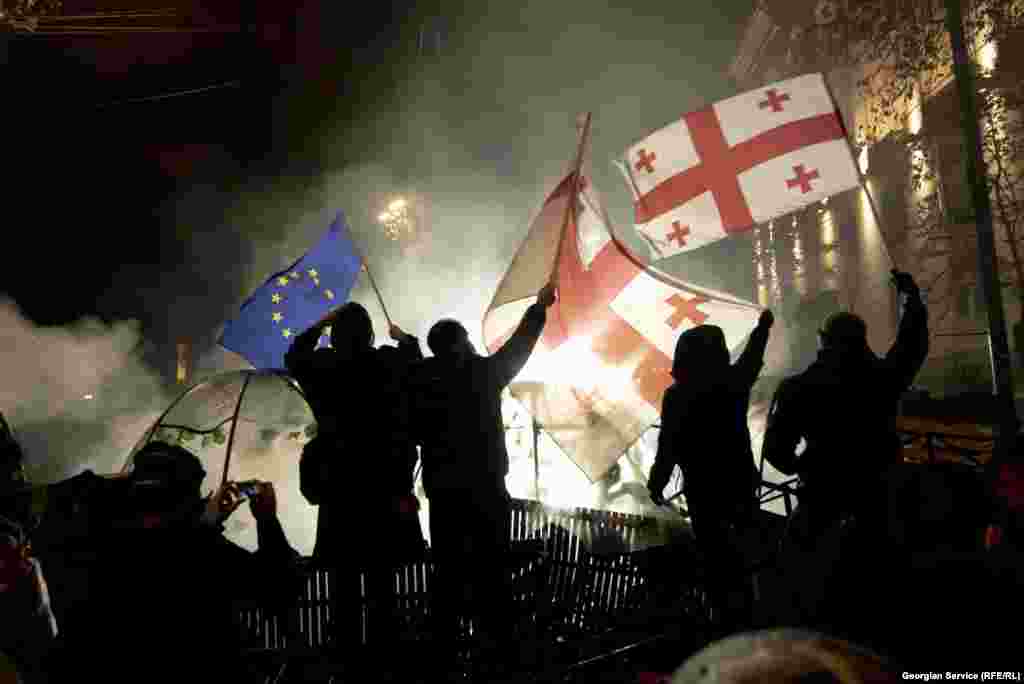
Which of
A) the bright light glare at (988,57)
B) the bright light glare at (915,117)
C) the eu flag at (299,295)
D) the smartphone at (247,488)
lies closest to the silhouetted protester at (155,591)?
the smartphone at (247,488)

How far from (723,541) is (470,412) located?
1.76 meters

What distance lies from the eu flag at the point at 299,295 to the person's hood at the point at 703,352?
3.39 meters

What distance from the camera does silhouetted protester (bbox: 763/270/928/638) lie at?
3531 millimetres

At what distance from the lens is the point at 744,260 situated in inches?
1833

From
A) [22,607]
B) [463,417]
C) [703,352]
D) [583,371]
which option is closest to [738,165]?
[583,371]

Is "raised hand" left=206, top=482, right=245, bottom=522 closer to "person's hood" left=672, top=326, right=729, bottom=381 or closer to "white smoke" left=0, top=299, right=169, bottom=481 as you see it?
"person's hood" left=672, top=326, right=729, bottom=381

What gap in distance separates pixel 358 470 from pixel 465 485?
61cm

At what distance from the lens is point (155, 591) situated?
2131 millimetres

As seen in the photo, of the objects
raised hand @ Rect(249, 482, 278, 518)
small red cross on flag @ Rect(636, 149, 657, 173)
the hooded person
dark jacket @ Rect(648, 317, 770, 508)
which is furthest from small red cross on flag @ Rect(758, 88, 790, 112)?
raised hand @ Rect(249, 482, 278, 518)

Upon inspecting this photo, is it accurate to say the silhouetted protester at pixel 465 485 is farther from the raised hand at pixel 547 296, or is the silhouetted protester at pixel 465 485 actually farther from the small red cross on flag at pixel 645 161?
the small red cross on flag at pixel 645 161

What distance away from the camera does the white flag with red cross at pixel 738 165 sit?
Result: 511 centimetres

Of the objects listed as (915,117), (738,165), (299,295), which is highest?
(915,117)

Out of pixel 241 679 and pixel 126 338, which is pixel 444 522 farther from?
pixel 126 338

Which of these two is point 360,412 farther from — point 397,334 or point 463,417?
point 397,334
